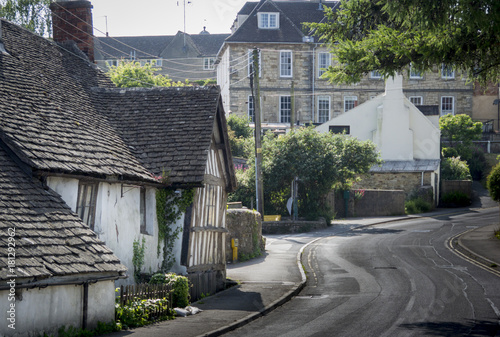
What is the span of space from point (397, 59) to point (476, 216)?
2949 cm

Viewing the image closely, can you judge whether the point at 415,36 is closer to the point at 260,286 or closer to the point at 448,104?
the point at 260,286

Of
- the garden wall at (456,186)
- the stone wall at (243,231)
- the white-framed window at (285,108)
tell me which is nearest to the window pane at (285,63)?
the white-framed window at (285,108)

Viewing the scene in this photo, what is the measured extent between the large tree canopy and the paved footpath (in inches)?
240

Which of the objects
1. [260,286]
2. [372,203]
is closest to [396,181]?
[372,203]

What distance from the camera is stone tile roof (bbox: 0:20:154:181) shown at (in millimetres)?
12953

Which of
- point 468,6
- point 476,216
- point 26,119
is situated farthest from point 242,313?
point 476,216

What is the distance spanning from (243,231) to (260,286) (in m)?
7.64

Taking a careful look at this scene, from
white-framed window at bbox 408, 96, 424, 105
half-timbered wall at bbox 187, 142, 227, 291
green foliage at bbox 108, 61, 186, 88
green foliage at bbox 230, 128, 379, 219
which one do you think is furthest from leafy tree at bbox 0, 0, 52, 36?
white-framed window at bbox 408, 96, 424, 105

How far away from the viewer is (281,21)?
6278cm

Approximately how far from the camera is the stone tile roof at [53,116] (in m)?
13.0

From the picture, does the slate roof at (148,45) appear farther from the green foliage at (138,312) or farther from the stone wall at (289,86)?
the green foliage at (138,312)

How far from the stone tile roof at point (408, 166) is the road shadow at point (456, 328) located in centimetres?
3610

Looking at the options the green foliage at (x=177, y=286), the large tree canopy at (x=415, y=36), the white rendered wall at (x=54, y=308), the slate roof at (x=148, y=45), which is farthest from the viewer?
the slate roof at (x=148, y=45)

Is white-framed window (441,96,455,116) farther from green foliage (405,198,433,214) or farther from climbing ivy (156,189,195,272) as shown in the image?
climbing ivy (156,189,195,272)
